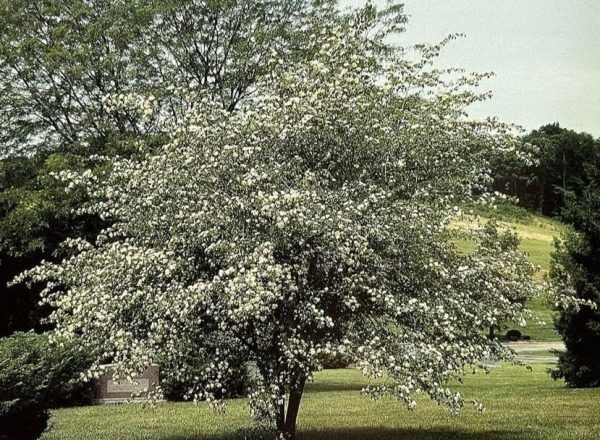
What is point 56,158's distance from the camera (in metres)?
21.8

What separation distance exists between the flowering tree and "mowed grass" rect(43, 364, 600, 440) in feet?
7.63

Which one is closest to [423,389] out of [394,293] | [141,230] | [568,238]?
[394,293]

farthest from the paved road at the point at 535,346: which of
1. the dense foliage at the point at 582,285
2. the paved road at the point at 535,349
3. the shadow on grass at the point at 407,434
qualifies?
the shadow on grass at the point at 407,434

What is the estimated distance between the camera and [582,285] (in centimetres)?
1973

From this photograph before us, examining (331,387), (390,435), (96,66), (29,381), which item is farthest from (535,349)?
(29,381)

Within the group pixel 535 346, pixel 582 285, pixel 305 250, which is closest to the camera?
pixel 305 250

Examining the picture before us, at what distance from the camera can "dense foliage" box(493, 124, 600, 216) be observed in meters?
12.9

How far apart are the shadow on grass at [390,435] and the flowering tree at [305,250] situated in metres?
1.53

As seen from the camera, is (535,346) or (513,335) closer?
(535,346)

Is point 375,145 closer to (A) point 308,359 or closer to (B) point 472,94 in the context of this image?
(B) point 472,94

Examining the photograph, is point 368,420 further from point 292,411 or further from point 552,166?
point 552,166

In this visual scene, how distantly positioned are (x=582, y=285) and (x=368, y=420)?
26.6ft

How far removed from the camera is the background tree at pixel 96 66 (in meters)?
23.3

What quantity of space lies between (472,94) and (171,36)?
47.6 ft
